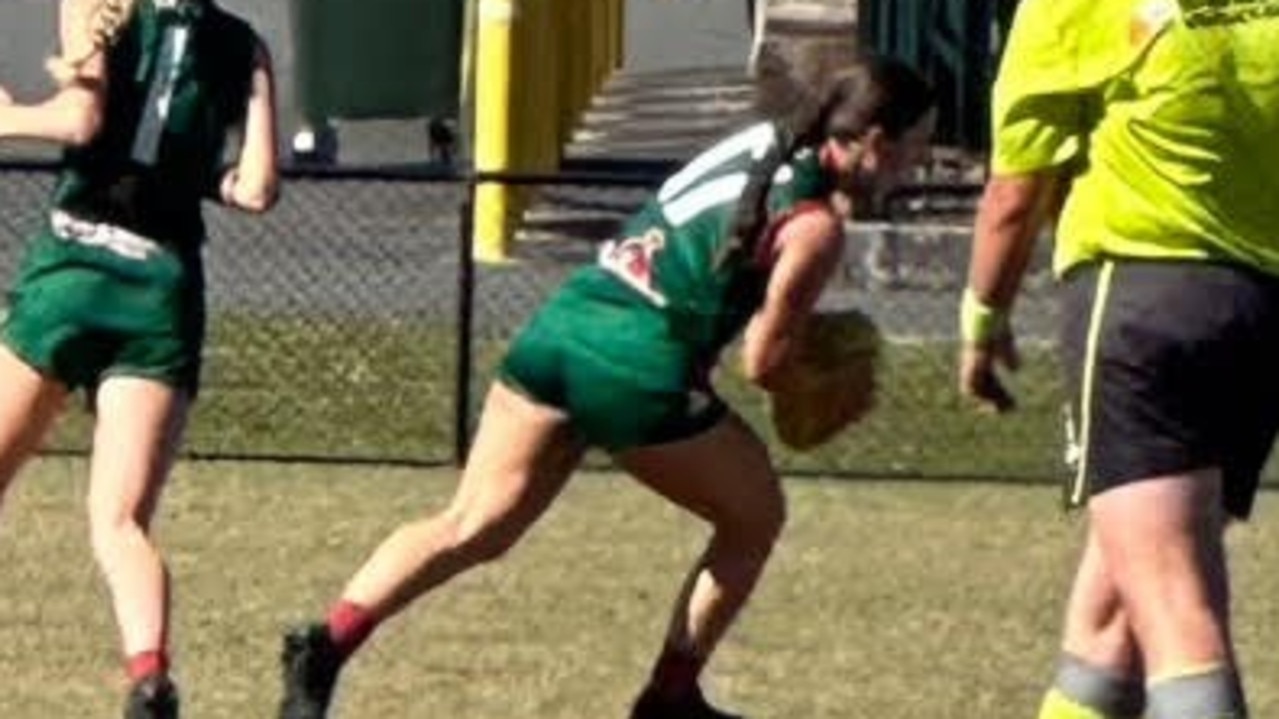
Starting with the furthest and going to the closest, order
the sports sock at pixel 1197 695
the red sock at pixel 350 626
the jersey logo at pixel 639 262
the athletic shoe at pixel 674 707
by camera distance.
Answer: the athletic shoe at pixel 674 707 < the red sock at pixel 350 626 < the jersey logo at pixel 639 262 < the sports sock at pixel 1197 695

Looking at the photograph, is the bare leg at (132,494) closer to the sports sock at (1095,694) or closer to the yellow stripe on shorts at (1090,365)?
the sports sock at (1095,694)

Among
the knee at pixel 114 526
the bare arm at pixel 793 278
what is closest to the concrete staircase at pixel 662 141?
the bare arm at pixel 793 278

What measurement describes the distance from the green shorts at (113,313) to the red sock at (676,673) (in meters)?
1.22

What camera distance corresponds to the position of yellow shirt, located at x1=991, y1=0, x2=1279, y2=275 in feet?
23.4

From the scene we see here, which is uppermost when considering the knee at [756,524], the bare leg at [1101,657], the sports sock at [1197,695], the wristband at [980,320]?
the wristband at [980,320]

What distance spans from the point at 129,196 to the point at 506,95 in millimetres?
13375

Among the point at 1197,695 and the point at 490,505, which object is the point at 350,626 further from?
the point at 1197,695

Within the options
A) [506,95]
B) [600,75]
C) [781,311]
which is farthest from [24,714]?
[600,75]

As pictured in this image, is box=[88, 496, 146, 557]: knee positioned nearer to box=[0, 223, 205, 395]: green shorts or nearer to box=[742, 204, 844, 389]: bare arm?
box=[0, 223, 205, 395]: green shorts

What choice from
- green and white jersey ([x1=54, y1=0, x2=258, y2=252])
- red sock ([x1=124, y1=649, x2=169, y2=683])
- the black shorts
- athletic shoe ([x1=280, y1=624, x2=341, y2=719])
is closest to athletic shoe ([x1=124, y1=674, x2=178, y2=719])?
red sock ([x1=124, y1=649, x2=169, y2=683])

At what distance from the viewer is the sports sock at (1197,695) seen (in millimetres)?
7133

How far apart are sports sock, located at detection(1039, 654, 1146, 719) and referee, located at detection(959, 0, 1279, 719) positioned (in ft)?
1.61

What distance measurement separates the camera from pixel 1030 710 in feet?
32.3

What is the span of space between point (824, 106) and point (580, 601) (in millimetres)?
2674
